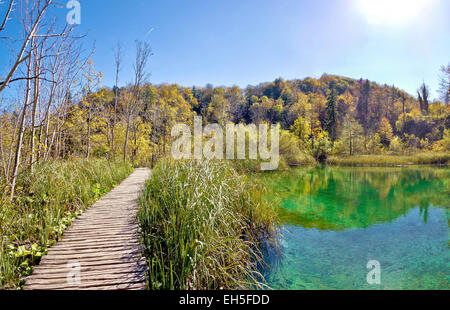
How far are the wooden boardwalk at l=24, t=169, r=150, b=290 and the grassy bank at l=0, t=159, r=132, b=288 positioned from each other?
0.47 feet

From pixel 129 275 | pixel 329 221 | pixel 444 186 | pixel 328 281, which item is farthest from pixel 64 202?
pixel 444 186

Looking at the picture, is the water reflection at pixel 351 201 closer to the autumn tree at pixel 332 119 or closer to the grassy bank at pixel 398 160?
the grassy bank at pixel 398 160

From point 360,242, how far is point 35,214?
195 inches

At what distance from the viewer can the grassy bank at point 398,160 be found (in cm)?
1656

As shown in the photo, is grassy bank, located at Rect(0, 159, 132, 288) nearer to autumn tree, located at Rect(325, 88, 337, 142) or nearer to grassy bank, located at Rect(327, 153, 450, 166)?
grassy bank, located at Rect(327, 153, 450, 166)

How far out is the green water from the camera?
281 centimetres

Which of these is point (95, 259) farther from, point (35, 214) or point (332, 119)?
point (332, 119)

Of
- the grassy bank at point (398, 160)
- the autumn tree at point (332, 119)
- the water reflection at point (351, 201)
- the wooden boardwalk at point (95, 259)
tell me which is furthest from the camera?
the autumn tree at point (332, 119)

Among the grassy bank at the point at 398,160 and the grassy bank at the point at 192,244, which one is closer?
the grassy bank at the point at 192,244

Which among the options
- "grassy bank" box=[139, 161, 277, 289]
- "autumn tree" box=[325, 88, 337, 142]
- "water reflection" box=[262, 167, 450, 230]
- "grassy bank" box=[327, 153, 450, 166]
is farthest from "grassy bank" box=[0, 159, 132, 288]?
"autumn tree" box=[325, 88, 337, 142]

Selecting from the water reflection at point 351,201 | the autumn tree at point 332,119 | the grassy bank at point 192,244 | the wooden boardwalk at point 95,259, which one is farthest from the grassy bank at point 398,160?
the wooden boardwalk at point 95,259

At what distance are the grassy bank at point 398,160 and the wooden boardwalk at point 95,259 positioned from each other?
1873cm
